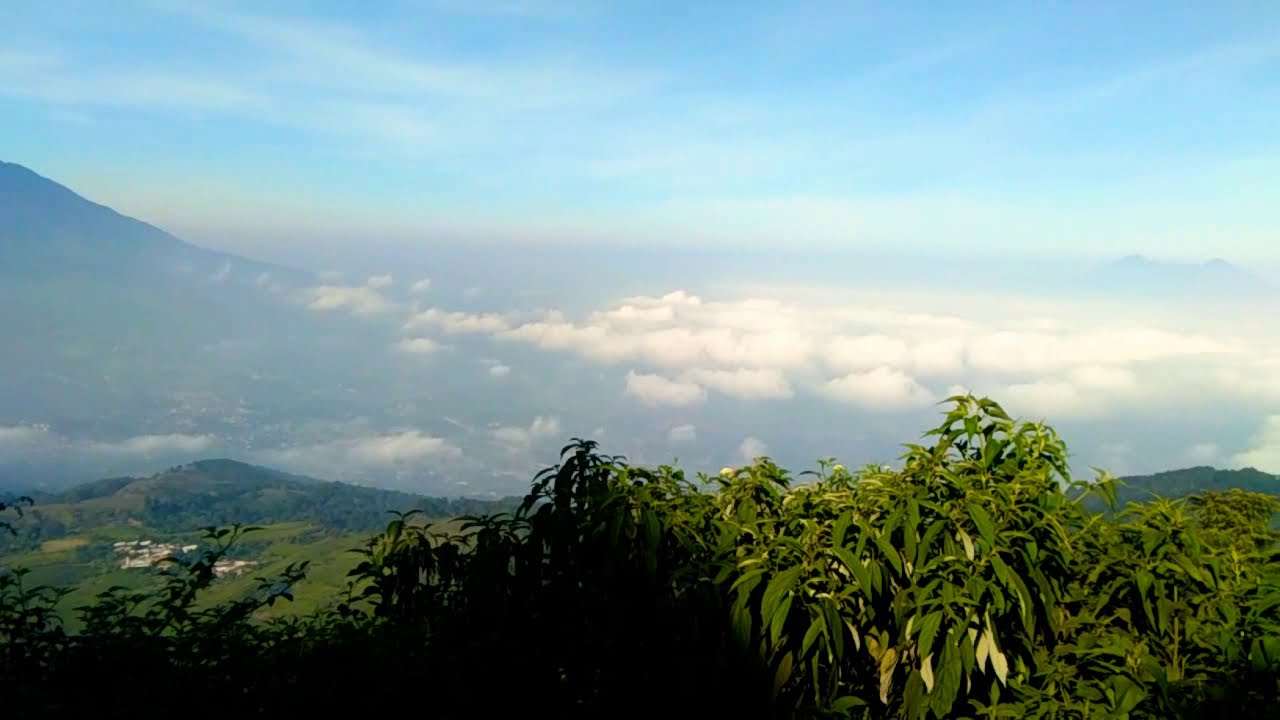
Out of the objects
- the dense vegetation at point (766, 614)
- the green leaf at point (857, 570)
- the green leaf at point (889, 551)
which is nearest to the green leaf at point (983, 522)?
the dense vegetation at point (766, 614)

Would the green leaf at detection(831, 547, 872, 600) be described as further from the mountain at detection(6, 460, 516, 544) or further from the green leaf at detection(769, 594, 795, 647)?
the mountain at detection(6, 460, 516, 544)

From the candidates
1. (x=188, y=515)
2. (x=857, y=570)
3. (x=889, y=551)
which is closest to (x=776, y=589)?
(x=857, y=570)

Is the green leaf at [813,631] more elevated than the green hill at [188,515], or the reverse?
the green leaf at [813,631]

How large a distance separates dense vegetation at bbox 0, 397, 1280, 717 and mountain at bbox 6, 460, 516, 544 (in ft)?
224

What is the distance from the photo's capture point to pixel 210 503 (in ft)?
326

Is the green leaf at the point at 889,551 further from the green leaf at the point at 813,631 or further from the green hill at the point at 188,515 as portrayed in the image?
the green hill at the point at 188,515

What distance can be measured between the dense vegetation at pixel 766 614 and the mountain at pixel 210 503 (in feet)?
224

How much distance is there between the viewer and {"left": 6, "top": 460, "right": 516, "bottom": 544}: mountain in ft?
273

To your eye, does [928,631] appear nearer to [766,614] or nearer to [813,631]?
[813,631]

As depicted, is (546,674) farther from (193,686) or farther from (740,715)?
(193,686)

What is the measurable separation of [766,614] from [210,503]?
111 m

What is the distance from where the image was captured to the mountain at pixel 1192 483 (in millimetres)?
3400

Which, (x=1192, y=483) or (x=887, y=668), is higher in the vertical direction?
(x=1192, y=483)

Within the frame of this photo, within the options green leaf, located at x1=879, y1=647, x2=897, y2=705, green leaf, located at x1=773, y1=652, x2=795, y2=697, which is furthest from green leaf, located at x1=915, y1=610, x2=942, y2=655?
green leaf, located at x1=773, y1=652, x2=795, y2=697
